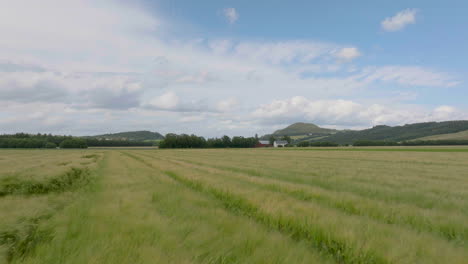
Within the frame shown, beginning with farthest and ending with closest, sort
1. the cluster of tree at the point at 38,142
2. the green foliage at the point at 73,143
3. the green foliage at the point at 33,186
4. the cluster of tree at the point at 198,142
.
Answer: the cluster of tree at the point at 198,142 < the green foliage at the point at 73,143 < the cluster of tree at the point at 38,142 < the green foliage at the point at 33,186

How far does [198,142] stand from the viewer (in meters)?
115

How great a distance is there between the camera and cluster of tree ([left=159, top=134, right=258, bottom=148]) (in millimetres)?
111438

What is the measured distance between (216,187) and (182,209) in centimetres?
300

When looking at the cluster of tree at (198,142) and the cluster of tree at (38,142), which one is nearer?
the cluster of tree at (38,142)

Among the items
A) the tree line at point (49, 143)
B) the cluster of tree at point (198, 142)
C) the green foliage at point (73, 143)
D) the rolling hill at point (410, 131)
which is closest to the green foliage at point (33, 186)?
the cluster of tree at point (198, 142)

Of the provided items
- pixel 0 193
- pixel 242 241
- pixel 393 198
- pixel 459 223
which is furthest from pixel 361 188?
pixel 0 193

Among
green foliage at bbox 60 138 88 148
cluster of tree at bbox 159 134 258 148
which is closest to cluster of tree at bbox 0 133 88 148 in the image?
green foliage at bbox 60 138 88 148

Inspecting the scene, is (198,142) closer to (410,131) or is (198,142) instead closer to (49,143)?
(49,143)

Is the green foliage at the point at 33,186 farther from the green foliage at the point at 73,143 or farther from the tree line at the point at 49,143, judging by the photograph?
the tree line at the point at 49,143

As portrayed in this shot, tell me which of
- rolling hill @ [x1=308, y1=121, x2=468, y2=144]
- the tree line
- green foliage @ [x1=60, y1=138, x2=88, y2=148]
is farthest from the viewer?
rolling hill @ [x1=308, y1=121, x2=468, y2=144]

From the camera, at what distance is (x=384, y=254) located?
9.90 feet

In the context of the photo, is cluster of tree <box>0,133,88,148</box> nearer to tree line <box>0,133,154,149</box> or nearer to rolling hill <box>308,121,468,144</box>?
tree line <box>0,133,154,149</box>

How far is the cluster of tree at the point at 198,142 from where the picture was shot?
11144 centimetres

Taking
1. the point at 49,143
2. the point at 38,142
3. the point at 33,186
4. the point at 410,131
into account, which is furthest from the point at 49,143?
the point at 410,131
